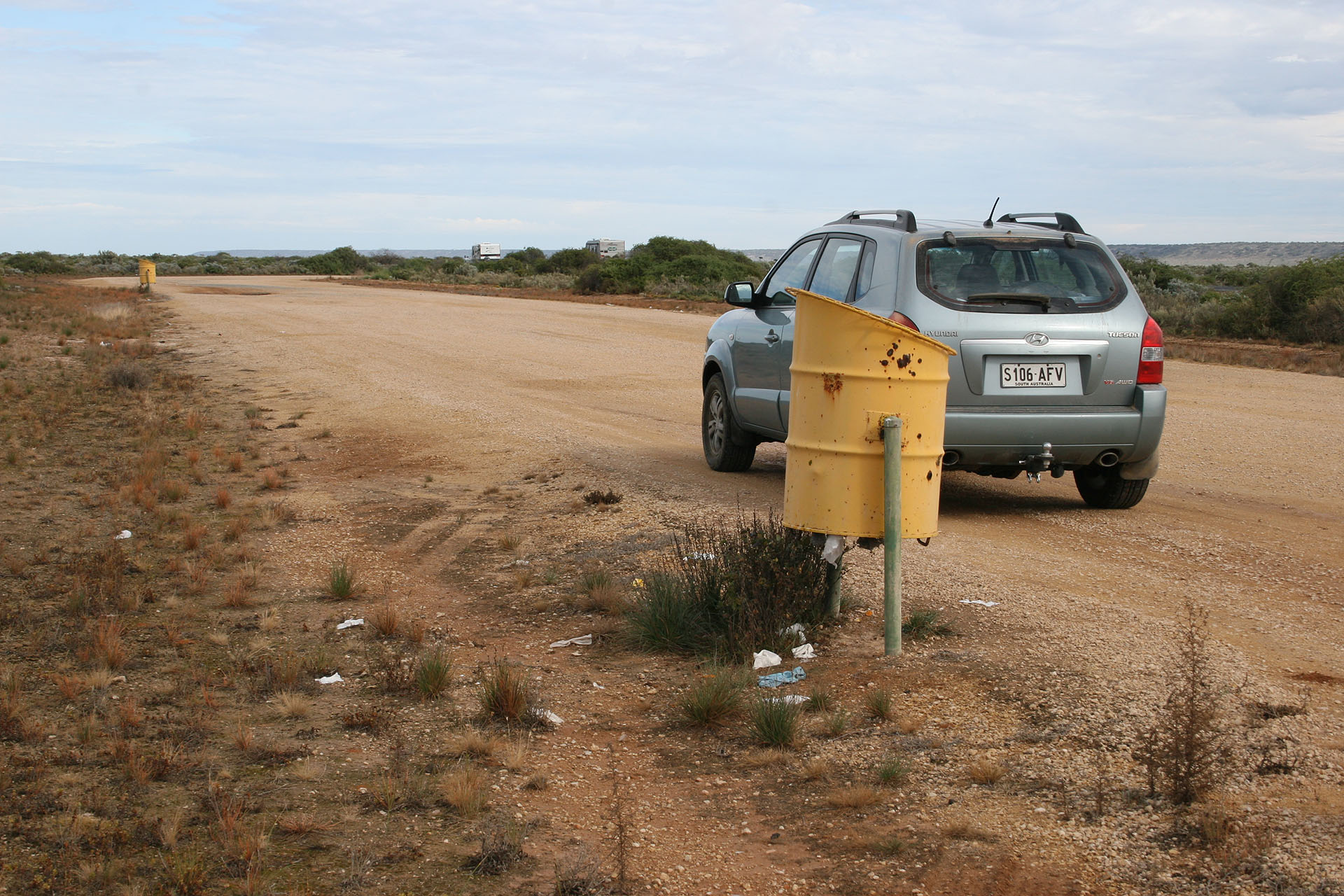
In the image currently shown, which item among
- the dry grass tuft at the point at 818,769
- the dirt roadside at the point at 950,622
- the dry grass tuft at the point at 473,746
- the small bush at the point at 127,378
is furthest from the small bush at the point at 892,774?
the small bush at the point at 127,378

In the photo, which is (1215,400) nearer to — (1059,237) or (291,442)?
(1059,237)

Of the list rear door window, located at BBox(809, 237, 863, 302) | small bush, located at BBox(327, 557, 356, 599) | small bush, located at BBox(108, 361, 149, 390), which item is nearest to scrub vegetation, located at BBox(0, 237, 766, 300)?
small bush, located at BBox(108, 361, 149, 390)

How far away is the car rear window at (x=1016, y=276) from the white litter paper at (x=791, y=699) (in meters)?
3.16

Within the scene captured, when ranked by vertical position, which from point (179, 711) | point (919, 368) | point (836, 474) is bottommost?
point (179, 711)

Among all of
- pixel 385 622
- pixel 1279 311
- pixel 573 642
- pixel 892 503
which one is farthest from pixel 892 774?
pixel 1279 311

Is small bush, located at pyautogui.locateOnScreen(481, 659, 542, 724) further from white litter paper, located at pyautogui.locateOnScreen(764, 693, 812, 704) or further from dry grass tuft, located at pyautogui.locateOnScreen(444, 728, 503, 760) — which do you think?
white litter paper, located at pyautogui.locateOnScreen(764, 693, 812, 704)

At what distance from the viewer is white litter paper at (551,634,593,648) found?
5.64m

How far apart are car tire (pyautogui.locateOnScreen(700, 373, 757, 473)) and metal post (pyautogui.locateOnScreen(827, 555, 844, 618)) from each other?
3.80 metres

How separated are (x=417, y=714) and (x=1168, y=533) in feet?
15.8

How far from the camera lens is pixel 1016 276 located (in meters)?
7.25

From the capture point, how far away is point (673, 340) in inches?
923

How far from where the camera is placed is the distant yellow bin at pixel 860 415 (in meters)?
4.74

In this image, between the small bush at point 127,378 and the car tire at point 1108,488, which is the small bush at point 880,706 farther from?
the small bush at point 127,378

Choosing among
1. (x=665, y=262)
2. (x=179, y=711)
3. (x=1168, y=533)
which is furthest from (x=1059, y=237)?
(x=665, y=262)
